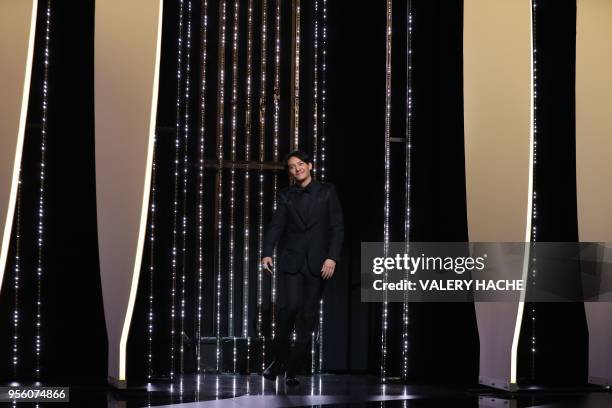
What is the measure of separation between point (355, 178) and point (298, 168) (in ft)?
2.72

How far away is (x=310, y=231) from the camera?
4578 mm

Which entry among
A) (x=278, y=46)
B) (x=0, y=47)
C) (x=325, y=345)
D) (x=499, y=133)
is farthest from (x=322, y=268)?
(x=0, y=47)

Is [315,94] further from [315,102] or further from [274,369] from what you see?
[274,369]

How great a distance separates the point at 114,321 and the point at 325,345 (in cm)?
149

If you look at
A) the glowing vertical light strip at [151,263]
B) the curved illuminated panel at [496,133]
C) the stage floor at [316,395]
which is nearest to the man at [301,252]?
the stage floor at [316,395]

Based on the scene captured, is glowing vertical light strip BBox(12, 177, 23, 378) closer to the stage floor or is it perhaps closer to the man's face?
the stage floor

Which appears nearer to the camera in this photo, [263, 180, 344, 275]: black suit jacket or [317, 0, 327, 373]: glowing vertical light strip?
[263, 180, 344, 275]: black suit jacket

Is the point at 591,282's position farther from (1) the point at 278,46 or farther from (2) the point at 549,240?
(1) the point at 278,46

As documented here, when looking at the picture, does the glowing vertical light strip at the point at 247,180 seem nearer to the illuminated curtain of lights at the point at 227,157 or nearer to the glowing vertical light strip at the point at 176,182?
the illuminated curtain of lights at the point at 227,157

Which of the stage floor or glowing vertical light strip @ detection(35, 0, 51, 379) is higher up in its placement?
glowing vertical light strip @ detection(35, 0, 51, 379)

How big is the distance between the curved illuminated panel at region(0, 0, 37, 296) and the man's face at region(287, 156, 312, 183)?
1.44 metres

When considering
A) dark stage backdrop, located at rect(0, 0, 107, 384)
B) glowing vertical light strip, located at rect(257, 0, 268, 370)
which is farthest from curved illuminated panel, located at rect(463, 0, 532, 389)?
dark stage backdrop, located at rect(0, 0, 107, 384)

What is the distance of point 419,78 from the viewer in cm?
511

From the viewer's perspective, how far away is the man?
14.8ft
